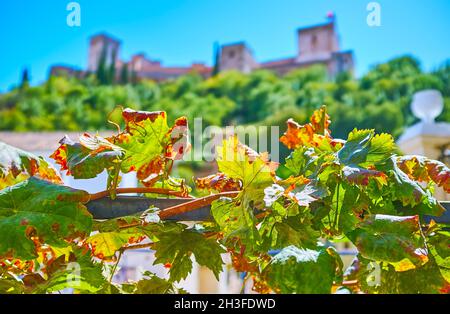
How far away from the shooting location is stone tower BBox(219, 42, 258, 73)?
127ft

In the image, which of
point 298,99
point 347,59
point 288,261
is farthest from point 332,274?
point 347,59

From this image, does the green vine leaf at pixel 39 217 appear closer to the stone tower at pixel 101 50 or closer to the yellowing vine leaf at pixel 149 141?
the yellowing vine leaf at pixel 149 141

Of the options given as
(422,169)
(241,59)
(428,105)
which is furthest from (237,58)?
(422,169)

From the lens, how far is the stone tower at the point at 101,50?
128 ft

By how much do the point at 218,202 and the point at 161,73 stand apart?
4075cm

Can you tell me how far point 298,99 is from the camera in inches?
1267

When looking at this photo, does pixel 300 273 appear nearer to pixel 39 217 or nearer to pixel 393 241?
pixel 393 241

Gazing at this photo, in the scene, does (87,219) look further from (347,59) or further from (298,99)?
(347,59)

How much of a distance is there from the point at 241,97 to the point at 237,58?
6.38 meters

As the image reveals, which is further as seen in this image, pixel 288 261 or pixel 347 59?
pixel 347 59

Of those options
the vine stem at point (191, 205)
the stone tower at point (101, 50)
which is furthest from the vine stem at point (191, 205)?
the stone tower at point (101, 50)
